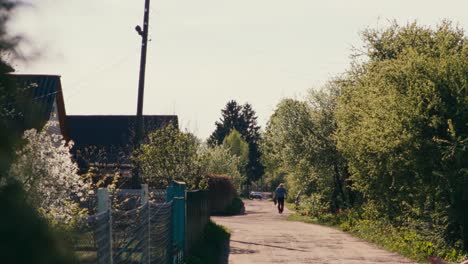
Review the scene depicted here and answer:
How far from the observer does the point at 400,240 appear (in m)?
22.1

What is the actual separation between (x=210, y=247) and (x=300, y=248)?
2.73m

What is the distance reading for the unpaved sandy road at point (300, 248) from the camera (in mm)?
19078

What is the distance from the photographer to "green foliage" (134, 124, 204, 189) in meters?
24.9

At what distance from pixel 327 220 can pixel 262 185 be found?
102600 mm

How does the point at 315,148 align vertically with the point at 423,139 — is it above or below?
above

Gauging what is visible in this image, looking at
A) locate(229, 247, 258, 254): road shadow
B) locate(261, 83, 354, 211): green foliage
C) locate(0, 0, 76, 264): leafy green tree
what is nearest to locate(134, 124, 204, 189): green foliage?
locate(229, 247, 258, 254): road shadow

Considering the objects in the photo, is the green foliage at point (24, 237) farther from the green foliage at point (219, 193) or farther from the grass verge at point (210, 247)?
the green foliage at point (219, 193)

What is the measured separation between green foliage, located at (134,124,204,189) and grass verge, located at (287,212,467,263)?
224 inches

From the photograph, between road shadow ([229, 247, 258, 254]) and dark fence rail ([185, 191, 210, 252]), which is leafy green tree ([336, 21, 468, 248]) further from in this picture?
dark fence rail ([185, 191, 210, 252])

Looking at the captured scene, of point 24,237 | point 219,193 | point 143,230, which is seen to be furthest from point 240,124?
point 24,237

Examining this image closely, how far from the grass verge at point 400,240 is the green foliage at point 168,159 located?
5.69 metres

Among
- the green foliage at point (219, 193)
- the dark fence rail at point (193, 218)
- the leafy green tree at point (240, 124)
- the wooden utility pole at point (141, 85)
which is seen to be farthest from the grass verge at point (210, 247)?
the leafy green tree at point (240, 124)

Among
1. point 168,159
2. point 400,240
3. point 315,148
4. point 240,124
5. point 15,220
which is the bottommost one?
point 400,240

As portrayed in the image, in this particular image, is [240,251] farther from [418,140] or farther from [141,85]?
[141,85]
